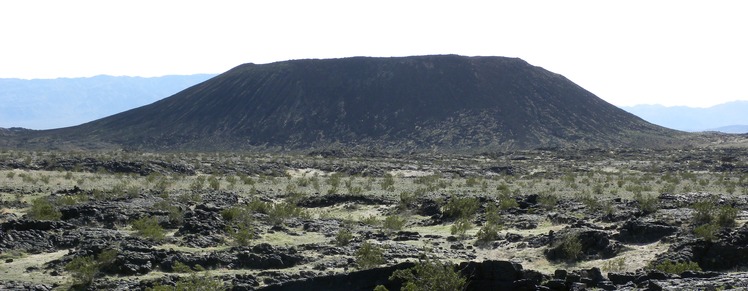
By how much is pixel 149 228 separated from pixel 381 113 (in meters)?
75.6

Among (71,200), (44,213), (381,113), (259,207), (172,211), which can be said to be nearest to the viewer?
(44,213)

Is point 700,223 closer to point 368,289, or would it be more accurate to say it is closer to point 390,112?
point 368,289

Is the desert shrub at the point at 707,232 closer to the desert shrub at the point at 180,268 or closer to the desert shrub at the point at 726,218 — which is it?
the desert shrub at the point at 726,218

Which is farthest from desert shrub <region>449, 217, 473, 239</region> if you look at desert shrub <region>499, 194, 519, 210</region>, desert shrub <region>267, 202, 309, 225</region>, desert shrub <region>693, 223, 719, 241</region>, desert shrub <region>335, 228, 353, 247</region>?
desert shrub <region>693, 223, 719, 241</region>

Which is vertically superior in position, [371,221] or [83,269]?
[83,269]

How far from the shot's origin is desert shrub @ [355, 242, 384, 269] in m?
18.1

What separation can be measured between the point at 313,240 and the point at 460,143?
206ft

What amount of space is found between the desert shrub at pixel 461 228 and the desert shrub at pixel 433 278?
6.93 m

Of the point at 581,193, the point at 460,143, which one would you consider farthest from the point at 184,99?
the point at 581,193

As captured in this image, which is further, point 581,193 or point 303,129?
point 303,129

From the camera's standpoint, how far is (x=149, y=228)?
21375 mm

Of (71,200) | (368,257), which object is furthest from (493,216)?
(71,200)

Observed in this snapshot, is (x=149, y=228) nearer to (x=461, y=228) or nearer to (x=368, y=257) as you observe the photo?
(x=368, y=257)

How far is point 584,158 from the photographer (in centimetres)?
6322
